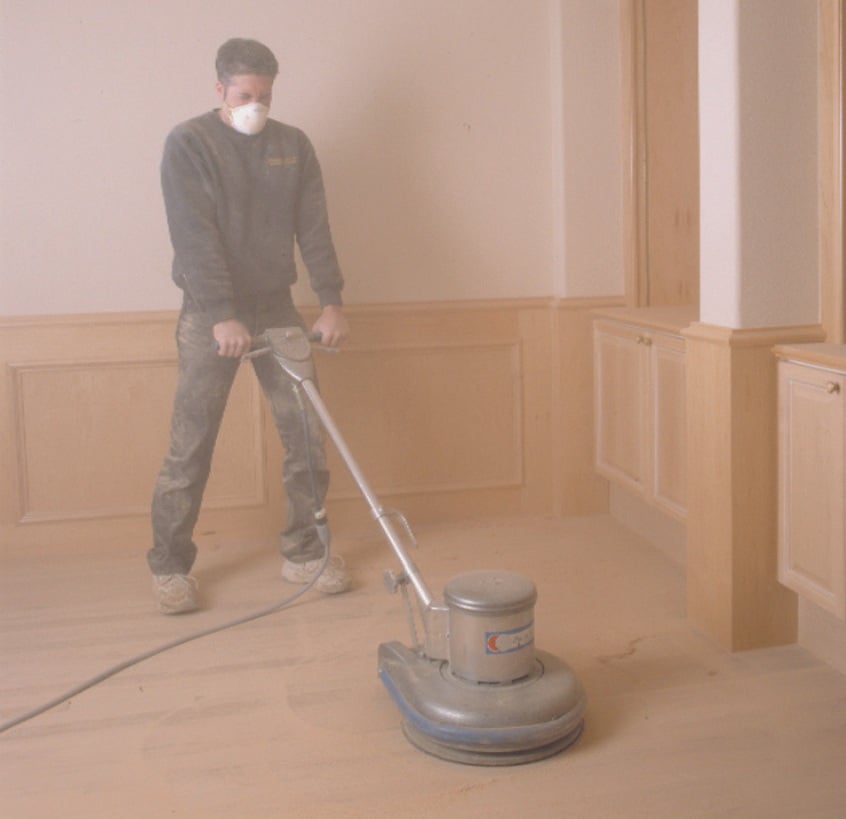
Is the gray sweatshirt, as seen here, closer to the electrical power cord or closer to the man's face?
the man's face

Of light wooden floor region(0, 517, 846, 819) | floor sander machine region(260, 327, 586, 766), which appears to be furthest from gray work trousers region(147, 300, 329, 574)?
floor sander machine region(260, 327, 586, 766)

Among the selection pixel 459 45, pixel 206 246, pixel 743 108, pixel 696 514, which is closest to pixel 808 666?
pixel 696 514

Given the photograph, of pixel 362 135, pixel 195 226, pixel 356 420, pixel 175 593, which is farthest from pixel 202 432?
pixel 362 135

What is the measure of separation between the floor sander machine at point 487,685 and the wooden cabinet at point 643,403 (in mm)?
1084

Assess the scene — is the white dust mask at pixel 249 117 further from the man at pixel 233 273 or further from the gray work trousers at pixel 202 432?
the gray work trousers at pixel 202 432

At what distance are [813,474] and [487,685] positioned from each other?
0.88m

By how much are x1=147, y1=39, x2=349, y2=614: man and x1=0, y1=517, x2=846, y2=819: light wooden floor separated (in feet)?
0.85

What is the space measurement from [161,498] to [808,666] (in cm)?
175

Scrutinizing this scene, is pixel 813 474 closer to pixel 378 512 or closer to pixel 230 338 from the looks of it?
pixel 378 512

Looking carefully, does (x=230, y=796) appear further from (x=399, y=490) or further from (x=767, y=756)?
(x=399, y=490)

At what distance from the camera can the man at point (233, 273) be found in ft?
10.3

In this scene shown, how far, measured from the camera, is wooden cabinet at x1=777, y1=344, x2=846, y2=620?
2.50 m

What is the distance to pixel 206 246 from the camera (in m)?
3.14

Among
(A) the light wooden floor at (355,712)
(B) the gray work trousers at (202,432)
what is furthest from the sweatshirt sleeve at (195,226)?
(A) the light wooden floor at (355,712)
